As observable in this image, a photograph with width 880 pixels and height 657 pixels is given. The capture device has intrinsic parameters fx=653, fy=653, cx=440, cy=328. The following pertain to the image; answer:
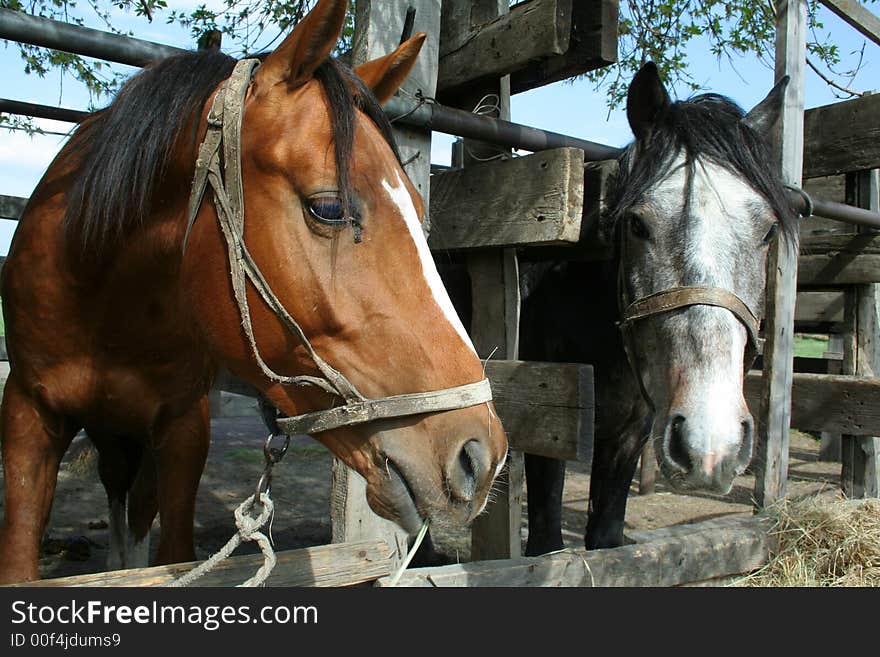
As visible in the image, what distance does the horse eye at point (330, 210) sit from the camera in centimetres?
145

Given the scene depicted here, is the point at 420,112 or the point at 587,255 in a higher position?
the point at 420,112

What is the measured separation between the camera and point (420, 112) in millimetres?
2320

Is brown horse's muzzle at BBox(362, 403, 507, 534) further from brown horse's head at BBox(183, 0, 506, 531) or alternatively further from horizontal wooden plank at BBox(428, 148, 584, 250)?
horizontal wooden plank at BBox(428, 148, 584, 250)

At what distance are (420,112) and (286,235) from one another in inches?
41.3

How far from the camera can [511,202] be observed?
254 centimetres

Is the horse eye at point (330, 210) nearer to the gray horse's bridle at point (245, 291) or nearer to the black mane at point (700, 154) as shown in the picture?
the gray horse's bridle at point (245, 291)

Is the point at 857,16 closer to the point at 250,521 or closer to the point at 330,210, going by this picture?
the point at 330,210

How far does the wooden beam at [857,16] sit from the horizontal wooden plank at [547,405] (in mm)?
2790

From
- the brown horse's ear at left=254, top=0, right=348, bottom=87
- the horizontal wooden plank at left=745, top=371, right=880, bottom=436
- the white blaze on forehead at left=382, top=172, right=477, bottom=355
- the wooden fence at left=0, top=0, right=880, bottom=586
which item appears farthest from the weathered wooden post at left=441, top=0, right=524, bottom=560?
the horizontal wooden plank at left=745, top=371, right=880, bottom=436

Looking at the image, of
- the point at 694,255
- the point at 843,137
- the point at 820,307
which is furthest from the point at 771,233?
the point at 820,307
